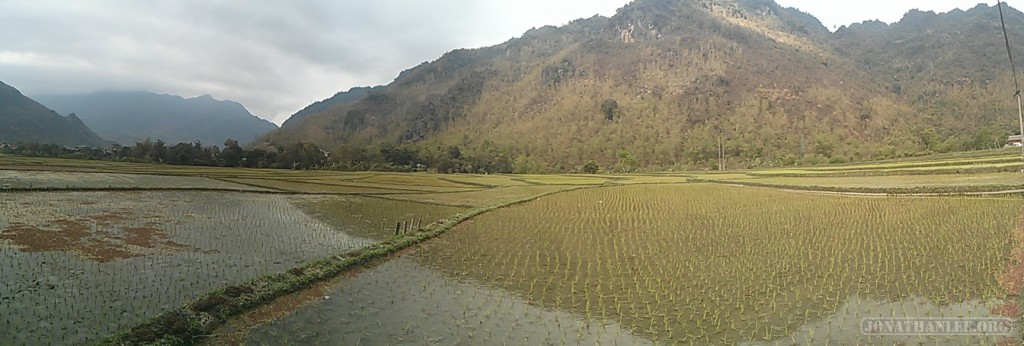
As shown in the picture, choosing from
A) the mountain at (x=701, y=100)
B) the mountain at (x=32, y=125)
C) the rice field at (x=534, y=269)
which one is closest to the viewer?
the rice field at (x=534, y=269)

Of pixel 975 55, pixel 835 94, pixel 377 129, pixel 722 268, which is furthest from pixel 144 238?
pixel 975 55

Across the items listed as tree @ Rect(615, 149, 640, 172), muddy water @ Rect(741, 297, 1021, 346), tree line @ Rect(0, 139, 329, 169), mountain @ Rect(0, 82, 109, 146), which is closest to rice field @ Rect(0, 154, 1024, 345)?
muddy water @ Rect(741, 297, 1021, 346)

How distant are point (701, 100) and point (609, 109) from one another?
58.4 feet

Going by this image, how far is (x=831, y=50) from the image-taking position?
458 feet

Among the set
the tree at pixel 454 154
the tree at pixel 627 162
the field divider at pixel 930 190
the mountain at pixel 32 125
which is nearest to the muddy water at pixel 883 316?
the field divider at pixel 930 190

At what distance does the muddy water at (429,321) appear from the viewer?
7105 mm

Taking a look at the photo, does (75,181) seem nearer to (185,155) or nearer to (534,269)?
(534,269)

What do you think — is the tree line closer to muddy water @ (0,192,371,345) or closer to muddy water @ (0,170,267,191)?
muddy water @ (0,170,267,191)

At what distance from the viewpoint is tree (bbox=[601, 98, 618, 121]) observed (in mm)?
97688

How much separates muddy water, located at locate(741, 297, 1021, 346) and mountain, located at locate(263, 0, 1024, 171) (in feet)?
197

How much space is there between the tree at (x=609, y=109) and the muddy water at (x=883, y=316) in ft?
298

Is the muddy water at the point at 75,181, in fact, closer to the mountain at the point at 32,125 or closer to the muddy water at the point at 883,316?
the muddy water at the point at 883,316

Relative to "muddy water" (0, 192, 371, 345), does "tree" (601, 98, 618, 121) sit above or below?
above

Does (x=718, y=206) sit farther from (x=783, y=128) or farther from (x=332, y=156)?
(x=783, y=128)
